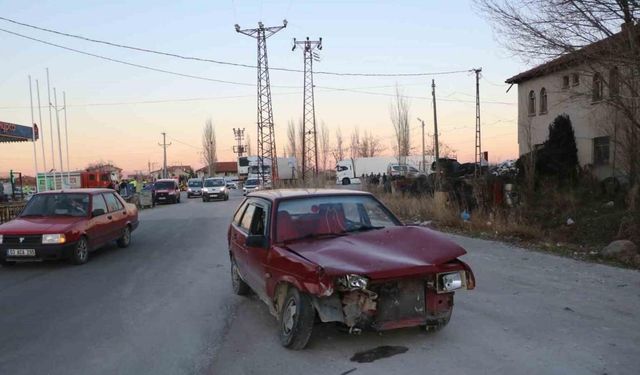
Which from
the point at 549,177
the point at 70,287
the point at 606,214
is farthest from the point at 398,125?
the point at 70,287

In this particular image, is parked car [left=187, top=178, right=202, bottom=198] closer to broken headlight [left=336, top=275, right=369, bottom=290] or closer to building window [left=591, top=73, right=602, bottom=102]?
building window [left=591, top=73, right=602, bottom=102]

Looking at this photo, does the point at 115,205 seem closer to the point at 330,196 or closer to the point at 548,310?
the point at 330,196

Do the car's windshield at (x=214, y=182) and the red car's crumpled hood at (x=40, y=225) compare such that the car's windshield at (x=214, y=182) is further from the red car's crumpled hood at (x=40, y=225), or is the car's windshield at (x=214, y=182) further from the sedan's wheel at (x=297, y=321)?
the sedan's wheel at (x=297, y=321)

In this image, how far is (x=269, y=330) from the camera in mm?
5828

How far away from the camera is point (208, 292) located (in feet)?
26.0

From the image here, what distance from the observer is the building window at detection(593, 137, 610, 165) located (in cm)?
2247

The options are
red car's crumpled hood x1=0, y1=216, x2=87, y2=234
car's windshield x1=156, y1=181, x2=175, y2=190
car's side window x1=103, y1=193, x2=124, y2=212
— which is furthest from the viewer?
car's windshield x1=156, y1=181, x2=175, y2=190

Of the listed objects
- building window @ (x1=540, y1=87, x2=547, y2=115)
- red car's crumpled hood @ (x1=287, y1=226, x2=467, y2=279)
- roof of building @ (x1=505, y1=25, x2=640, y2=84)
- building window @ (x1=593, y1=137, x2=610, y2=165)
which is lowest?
red car's crumpled hood @ (x1=287, y1=226, x2=467, y2=279)

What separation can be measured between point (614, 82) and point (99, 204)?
1201 centimetres

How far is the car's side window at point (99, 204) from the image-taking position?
11.7m

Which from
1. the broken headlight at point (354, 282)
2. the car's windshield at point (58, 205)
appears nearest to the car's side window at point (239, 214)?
the broken headlight at point (354, 282)

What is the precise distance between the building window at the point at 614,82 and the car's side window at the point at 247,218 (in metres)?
9.32

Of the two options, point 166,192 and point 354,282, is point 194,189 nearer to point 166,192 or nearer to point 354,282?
point 166,192

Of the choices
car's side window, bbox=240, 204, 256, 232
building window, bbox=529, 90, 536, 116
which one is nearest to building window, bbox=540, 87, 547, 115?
building window, bbox=529, 90, 536, 116
